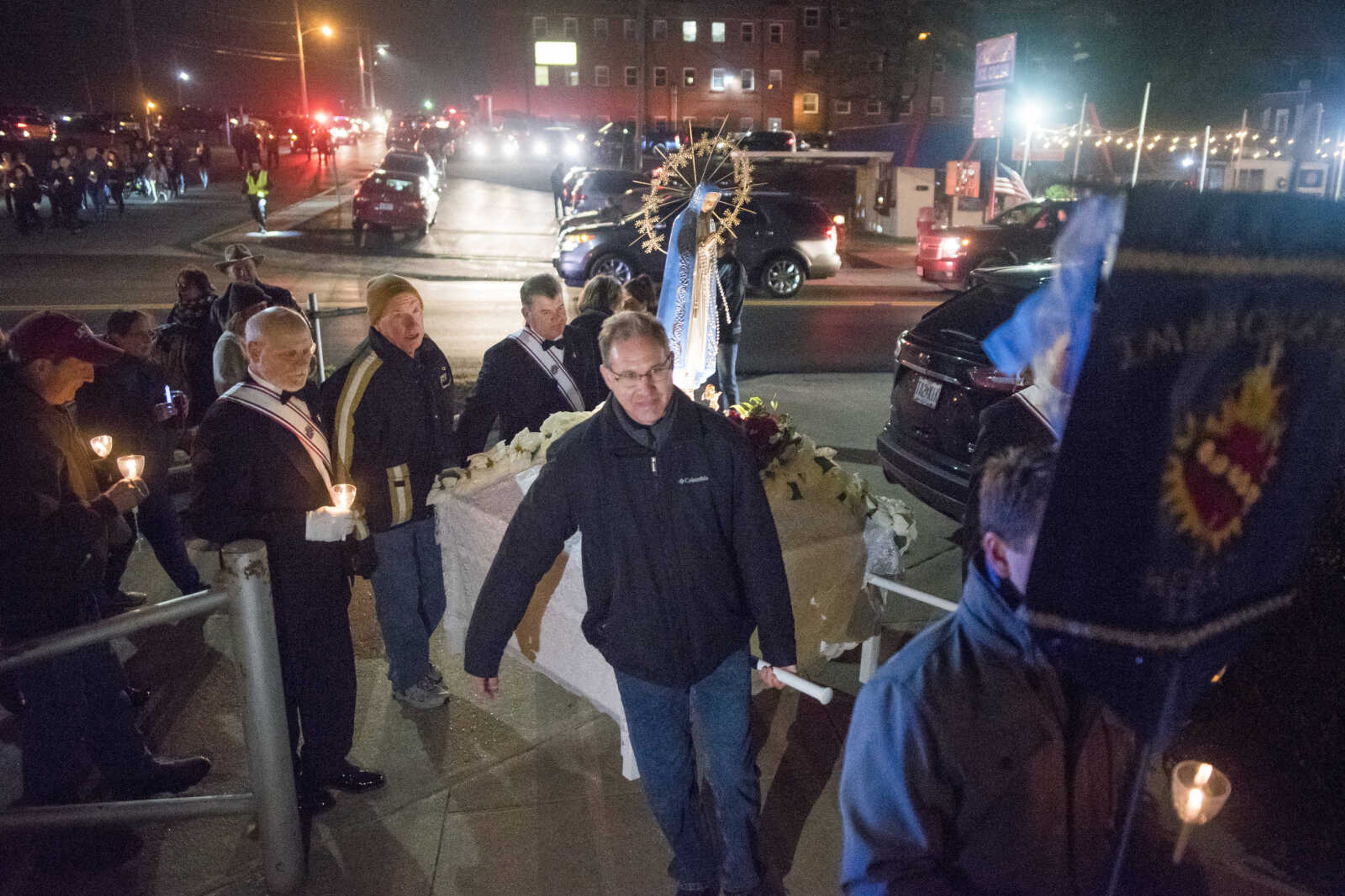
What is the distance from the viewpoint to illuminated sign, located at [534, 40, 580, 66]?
59625 mm

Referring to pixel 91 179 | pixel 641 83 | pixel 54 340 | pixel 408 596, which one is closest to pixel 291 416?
pixel 54 340

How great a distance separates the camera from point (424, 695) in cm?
433

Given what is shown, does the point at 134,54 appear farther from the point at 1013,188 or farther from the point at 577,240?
the point at 1013,188

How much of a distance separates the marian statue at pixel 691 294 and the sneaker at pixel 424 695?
1853 mm

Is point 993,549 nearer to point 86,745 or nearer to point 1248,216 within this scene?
point 1248,216

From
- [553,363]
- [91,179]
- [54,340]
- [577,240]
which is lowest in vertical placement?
[553,363]

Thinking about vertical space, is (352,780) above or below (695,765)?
below

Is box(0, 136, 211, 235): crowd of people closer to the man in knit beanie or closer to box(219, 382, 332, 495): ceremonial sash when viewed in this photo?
the man in knit beanie

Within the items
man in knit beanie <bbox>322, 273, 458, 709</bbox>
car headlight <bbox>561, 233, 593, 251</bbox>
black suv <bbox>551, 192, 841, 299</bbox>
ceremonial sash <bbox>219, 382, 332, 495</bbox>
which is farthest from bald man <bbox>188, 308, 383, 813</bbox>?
car headlight <bbox>561, 233, 593, 251</bbox>

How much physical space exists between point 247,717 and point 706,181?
3193 millimetres

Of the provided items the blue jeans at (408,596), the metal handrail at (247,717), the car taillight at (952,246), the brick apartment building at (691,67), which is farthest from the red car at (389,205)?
the brick apartment building at (691,67)

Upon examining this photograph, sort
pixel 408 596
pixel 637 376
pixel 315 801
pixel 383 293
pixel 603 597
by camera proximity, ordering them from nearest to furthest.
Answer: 1. pixel 637 376
2. pixel 603 597
3. pixel 315 801
4. pixel 383 293
5. pixel 408 596

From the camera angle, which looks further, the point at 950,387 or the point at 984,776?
the point at 950,387

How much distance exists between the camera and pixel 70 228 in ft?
74.5
